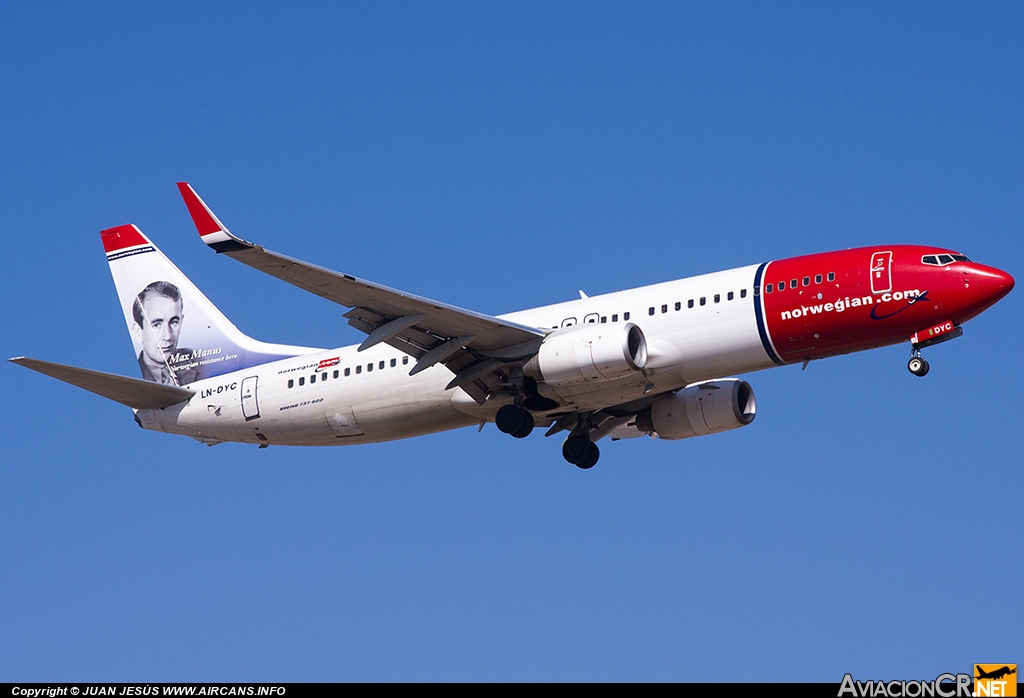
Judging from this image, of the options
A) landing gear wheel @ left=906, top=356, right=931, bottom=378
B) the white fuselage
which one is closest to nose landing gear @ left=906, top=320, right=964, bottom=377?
landing gear wheel @ left=906, top=356, right=931, bottom=378

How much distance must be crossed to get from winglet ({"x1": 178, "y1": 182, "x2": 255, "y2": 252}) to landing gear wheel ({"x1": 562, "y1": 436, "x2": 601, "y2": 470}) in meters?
13.1

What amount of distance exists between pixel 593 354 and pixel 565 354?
81cm

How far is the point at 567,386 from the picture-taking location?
3688 cm

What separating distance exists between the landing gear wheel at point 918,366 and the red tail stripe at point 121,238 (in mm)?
24625

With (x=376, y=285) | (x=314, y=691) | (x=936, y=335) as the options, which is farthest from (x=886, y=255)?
(x=314, y=691)

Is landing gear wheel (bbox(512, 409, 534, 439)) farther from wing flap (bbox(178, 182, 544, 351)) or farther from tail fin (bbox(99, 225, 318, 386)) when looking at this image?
tail fin (bbox(99, 225, 318, 386))

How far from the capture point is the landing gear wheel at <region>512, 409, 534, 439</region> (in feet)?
124

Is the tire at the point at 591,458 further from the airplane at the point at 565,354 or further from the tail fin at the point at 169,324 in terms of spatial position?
the tail fin at the point at 169,324

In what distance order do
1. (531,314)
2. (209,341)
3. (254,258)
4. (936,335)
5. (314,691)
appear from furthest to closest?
1. (209,341)
2. (531,314)
3. (936,335)
4. (254,258)
5. (314,691)

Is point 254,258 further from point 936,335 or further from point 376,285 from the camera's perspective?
point 936,335

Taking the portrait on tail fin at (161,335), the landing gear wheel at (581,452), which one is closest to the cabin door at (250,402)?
the portrait on tail fin at (161,335)

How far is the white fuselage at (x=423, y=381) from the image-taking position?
36.3 meters

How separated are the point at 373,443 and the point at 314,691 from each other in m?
15.0

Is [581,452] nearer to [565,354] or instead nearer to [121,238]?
[565,354]
